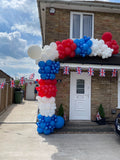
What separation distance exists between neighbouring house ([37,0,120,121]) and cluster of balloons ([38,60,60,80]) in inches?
63.4

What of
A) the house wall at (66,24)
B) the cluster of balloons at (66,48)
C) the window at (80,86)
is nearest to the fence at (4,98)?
the house wall at (66,24)

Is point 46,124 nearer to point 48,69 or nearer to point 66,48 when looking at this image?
point 48,69

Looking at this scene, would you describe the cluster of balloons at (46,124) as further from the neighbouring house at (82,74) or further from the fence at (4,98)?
the fence at (4,98)

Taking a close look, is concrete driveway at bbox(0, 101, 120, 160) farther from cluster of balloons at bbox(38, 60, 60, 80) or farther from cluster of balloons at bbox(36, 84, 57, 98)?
cluster of balloons at bbox(38, 60, 60, 80)

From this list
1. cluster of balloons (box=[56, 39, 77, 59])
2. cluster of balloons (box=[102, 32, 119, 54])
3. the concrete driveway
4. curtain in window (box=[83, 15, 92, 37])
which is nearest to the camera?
the concrete driveway

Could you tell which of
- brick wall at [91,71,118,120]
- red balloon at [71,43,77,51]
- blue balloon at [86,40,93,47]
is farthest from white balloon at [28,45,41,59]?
brick wall at [91,71,118,120]

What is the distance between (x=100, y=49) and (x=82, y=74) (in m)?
1.69

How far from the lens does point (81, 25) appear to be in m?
7.04

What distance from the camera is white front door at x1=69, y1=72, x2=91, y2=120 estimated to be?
6730 millimetres

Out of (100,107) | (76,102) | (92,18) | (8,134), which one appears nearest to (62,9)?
(92,18)

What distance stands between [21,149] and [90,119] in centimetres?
390

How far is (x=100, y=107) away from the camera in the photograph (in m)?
6.61

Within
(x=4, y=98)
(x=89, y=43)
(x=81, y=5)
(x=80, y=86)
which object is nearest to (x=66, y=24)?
(x=81, y=5)

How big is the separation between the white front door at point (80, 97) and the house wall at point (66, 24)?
6.73ft
